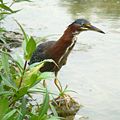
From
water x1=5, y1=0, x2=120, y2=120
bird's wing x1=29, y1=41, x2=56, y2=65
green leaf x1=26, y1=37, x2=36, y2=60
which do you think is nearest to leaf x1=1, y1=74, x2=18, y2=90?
green leaf x1=26, y1=37, x2=36, y2=60

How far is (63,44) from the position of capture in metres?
5.13

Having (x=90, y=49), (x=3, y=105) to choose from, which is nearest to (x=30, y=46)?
(x=3, y=105)

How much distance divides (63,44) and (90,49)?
10.8ft

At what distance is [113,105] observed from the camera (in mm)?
5820

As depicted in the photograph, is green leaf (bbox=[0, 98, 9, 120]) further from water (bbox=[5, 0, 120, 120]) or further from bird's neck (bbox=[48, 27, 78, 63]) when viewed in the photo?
water (bbox=[5, 0, 120, 120])

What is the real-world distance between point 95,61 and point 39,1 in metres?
5.61

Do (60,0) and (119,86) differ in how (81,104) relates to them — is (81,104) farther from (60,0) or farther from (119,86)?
(60,0)

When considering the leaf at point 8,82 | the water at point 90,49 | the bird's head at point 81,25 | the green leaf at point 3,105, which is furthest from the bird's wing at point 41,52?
the green leaf at point 3,105

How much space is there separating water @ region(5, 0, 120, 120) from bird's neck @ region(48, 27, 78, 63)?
35.0 inches

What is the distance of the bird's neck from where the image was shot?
5.13m

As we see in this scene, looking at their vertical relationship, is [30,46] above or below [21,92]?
above

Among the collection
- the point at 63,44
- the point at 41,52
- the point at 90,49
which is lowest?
the point at 90,49

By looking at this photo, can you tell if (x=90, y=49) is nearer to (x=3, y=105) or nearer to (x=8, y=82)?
(x=8, y=82)

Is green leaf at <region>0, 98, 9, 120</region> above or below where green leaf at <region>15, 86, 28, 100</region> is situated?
above
